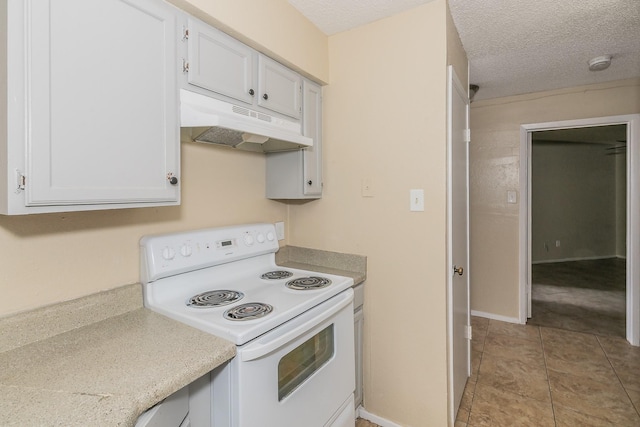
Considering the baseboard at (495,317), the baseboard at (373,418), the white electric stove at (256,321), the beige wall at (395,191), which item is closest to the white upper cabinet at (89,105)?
the white electric stove at (256,321)

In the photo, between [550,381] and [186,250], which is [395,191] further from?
[550,381]

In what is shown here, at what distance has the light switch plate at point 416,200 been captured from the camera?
175 cm

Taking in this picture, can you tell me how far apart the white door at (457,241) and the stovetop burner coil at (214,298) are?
3.66ft

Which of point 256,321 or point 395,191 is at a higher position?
point 395,191

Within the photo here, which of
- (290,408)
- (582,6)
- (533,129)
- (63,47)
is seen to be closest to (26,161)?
(63,47)

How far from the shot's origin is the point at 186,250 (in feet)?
4.77

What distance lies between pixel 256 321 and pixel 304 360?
366mm

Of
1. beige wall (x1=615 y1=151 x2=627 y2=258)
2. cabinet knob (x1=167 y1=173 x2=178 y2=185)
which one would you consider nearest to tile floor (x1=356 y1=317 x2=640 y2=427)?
cabinet knob (x1=167 y1=173 x2=178 y2=185)

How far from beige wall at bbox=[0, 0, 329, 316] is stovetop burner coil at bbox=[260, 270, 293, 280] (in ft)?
1.18

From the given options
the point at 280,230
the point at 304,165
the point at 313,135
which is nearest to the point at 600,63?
the point at 313,135

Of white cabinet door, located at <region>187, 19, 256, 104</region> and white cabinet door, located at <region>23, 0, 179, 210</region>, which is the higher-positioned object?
white cabinet door, located at <region>187, 19, 256, 104</region>

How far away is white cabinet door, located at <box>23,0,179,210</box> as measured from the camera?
33.9 inches

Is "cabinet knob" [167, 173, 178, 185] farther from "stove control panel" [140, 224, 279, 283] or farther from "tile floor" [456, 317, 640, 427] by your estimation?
"tile floor" [456, 317, 640, 427]

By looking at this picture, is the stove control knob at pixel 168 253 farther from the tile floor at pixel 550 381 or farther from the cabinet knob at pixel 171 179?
the tile floor at pixel 550 381
